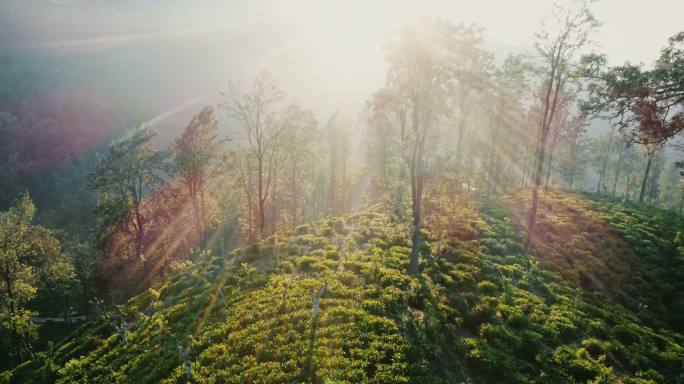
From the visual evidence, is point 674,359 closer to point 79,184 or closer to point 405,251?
point 405,251

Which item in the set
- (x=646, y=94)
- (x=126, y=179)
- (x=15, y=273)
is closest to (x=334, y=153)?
(x=126, y=179)

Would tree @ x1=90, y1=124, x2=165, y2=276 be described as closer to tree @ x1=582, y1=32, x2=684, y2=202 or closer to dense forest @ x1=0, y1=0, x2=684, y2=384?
dense forest @ x1=0, y1=0, x2=684, y2=384

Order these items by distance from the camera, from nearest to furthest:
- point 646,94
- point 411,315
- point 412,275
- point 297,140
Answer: point 646,94 < point 411,315 < point 412,275 < point 297,140

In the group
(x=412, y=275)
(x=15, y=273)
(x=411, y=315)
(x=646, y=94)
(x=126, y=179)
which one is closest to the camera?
(x=646, y=94)

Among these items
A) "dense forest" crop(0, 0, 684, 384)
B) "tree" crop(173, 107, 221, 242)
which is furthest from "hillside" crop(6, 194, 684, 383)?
"tree" crop(173, 107, 221, 242)

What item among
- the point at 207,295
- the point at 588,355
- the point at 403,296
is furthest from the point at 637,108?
the point at 207,295

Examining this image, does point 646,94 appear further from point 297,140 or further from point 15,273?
point 15,273

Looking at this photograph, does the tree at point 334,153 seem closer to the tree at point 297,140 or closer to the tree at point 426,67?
the tree at point 297,140
